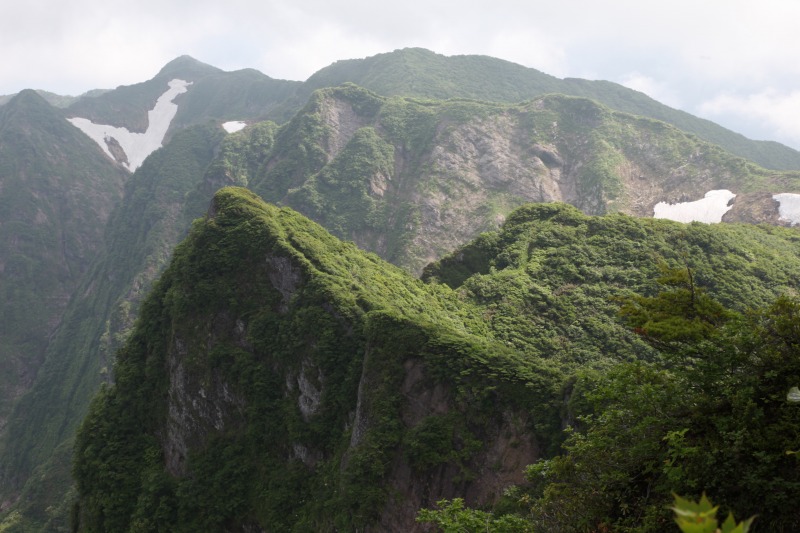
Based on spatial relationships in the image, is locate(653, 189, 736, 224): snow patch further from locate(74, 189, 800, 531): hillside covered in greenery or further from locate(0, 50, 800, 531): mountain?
locate(74, 189, 800, 531): hillside covered in greenery

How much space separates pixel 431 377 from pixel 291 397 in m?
10.8

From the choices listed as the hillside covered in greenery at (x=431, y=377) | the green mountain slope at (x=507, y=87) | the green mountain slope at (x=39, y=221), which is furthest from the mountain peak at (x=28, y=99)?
the hillside covered in greenery at (x=431, y=377)

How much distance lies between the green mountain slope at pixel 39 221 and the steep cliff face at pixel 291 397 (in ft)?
330

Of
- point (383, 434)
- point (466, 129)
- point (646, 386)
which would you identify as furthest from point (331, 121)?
point (646, 386)

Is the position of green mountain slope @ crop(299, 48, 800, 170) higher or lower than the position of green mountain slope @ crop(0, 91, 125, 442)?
higher

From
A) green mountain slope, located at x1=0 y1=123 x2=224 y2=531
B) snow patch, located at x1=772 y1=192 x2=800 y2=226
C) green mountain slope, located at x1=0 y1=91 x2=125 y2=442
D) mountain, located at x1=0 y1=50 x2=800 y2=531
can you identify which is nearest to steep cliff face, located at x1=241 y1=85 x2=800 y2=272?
mountain, located at x1=0 y1=50 x2=800 y2=531

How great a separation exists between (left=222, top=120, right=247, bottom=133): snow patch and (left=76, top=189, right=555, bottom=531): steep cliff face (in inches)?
6292

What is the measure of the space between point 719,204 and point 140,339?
3465 inches

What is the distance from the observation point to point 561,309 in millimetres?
41438

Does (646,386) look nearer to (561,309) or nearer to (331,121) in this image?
(561,309)

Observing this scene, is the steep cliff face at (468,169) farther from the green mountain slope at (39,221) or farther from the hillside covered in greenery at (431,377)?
the green mountain slope at (39,221)

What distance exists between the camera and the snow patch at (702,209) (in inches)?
3442

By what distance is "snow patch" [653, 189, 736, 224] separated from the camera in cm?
8744

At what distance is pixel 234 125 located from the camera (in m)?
194
